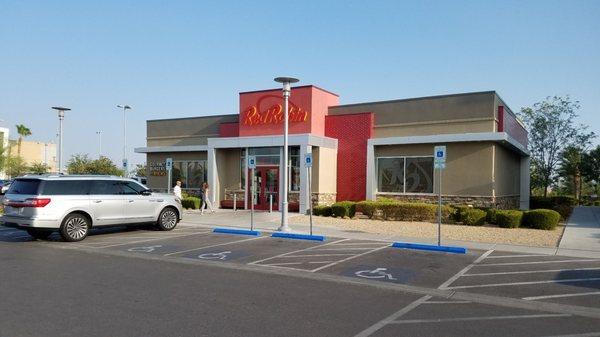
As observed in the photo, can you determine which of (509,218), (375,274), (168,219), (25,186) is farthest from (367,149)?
(25,186)

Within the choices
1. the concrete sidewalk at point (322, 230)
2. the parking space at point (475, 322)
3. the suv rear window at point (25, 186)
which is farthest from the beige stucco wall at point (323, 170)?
the parking space at point (475, 322)

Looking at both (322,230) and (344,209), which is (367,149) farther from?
(322,230)

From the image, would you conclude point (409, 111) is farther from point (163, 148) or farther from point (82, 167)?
point (82, 167)

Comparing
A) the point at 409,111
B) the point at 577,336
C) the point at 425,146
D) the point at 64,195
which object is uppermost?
the point at 409,111

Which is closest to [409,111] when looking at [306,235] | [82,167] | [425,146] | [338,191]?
[425,146]

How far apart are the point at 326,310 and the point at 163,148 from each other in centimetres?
2468

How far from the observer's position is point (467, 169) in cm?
2103

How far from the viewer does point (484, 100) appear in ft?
68.9

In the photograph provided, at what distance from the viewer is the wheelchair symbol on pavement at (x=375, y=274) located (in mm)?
9488

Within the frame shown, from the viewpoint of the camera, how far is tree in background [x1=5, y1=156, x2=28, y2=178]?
50128 mm

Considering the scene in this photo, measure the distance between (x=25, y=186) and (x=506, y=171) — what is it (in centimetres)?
2074

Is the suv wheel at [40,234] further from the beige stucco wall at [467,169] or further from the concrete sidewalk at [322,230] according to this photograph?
the beige stucco wall at [467,169]

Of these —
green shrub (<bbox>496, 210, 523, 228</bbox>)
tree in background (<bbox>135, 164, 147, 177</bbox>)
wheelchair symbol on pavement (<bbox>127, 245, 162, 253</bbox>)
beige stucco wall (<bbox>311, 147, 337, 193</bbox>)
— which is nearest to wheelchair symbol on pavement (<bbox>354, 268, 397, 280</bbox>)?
wheelchair symbol on pavement (<bbox>127, 245, 162, 253</bbox>)

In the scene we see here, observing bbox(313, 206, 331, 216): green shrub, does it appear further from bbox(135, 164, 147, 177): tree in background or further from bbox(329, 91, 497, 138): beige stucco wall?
bbox(135, 164, 147, 177): tree in background
